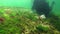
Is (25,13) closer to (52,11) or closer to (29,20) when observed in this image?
(29,20)

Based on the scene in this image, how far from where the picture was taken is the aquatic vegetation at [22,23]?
240cm

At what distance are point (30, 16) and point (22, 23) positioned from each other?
18 centimetres

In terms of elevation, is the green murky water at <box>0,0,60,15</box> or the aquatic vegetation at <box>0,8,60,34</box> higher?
the green murky water at <box>0,0,60,15</box>

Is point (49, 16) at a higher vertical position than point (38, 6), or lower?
lower

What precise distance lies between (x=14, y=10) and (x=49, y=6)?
0.59m

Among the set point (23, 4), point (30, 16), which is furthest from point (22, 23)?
point (23, 4)

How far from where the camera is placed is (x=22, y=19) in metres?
2.47

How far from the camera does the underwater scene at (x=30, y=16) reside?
242 cm

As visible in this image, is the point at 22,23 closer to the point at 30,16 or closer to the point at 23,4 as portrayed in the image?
the point at 30,16

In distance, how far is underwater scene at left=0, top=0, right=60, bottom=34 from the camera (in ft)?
7.95

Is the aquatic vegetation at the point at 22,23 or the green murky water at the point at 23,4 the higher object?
the green murky water at the point at 23,4

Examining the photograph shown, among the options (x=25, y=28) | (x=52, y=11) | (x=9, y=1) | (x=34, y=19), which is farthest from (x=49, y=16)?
(x=9, y=1)

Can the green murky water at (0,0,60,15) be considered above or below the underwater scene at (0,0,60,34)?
above

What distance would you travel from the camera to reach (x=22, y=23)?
8.02 ft
